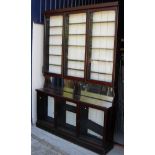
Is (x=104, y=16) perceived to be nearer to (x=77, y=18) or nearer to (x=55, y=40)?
(x=77, y=18)

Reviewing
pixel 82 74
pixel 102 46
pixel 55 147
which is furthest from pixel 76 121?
pixel 102 46

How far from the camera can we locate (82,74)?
3492mm

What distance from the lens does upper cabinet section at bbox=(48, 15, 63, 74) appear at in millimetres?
3799

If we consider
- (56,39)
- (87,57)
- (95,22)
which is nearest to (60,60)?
(56,39)

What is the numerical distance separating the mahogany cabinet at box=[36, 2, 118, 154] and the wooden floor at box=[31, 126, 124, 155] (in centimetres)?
9

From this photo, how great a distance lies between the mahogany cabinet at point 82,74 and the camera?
3070mm

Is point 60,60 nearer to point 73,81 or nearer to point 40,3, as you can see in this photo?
point 73,81

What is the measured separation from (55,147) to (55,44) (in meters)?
1.80

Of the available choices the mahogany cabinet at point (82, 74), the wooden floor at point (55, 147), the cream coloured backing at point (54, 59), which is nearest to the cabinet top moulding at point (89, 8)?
the mahogany cabinet at point (82, 74)

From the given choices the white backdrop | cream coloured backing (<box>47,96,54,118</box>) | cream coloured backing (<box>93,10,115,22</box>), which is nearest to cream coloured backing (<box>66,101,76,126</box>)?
cream coloured backing (<box>47,96,54,118</box>)

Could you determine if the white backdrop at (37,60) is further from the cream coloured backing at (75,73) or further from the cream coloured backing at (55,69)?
Answer: the cream coloured backing at (75,73)
